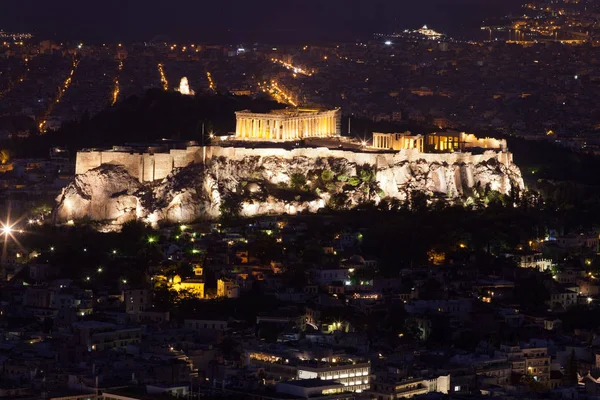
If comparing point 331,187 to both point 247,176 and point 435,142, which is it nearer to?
point 247,176

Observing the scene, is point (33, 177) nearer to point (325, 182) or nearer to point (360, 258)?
point (325, 182)

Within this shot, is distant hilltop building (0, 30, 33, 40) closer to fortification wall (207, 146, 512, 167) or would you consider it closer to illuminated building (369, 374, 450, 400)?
fortification wall (207, 146, 512, 167)

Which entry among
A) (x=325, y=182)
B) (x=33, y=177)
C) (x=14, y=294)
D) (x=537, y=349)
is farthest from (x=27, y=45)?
(x=537, y=349)

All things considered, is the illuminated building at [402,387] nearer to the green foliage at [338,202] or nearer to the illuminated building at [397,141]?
the green foliage at [338,202]

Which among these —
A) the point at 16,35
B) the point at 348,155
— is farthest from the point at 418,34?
the point at 348,155

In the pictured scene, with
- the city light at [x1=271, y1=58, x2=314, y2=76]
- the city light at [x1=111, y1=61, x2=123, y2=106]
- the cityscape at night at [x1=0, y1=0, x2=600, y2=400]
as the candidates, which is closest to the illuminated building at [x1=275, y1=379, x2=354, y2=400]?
the cityscape at night at [x1=0, y1=0, x2=600, y2=400]
